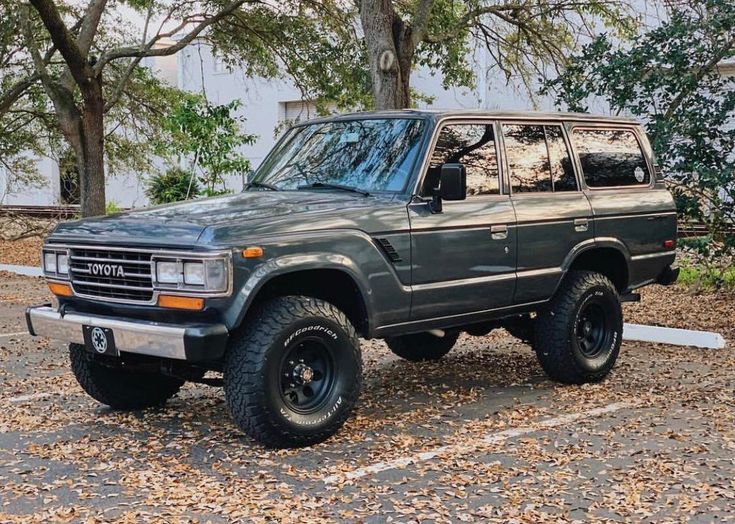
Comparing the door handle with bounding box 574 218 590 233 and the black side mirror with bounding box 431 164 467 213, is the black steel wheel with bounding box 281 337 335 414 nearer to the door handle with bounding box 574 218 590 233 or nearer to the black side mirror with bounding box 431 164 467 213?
the black side mirror with bounding box 431 164 467 213

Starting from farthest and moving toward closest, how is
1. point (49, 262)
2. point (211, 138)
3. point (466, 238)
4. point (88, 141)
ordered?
point (88, 141), point (211, 138), point (466, 238), point (49, 262)

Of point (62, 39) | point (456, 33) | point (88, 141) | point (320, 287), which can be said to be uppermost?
point (62, 39)

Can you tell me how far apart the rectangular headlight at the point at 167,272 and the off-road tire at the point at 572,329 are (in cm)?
304

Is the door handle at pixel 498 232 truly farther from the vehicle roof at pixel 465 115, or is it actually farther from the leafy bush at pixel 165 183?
the leafy bush at pixel 165 183

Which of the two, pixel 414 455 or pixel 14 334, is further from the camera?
pixel 14 334

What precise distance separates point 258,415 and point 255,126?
22.3 m

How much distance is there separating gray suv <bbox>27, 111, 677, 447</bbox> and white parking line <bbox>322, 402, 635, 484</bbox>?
50cm

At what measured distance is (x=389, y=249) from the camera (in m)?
5.93

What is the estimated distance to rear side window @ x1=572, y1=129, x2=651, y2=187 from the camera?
747cm

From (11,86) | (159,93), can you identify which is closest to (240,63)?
(159,93)

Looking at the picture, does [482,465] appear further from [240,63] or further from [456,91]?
[456,91]

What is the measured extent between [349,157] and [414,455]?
221cm

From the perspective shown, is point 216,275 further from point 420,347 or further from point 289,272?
point 420,347

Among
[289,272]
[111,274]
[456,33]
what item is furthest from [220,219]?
[456,33]
